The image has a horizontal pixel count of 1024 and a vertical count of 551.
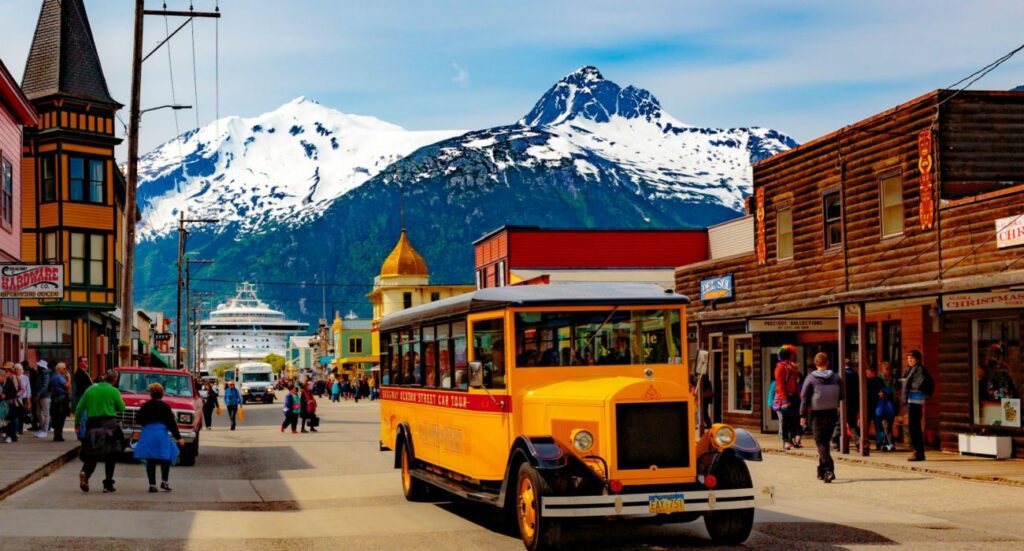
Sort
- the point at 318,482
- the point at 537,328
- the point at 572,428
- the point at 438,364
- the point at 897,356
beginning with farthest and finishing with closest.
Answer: the point at 897,356, the point at 318,482, the point at 438,364, the point at 537,328, the point at 572,428

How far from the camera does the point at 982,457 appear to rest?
22750mm

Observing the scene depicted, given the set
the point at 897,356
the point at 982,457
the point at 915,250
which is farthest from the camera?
the point at 897,356

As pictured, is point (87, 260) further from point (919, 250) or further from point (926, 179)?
point (926, 179)

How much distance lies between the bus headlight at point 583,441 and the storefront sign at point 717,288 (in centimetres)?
2217

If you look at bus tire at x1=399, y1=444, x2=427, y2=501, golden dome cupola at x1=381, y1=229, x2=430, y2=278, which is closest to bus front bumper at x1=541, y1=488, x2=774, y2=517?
bus tire at x1=399, y1=444, x2=427, y2=501

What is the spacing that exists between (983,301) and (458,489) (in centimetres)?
1196

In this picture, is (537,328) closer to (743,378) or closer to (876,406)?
(876,406)

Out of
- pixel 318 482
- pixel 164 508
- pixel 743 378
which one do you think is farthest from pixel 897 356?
pixel 164 508

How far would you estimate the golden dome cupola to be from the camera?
139m

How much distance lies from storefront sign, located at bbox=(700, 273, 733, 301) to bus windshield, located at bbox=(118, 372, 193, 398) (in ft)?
46.0

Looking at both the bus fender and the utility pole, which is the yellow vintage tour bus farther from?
the utility pole

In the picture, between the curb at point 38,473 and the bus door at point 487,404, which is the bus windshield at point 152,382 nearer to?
the curb at point 38,473

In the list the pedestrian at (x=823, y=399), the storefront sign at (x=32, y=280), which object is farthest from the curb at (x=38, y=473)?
the pedestrian at (x=823, y=399)

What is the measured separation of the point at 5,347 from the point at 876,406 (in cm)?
2353
